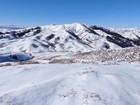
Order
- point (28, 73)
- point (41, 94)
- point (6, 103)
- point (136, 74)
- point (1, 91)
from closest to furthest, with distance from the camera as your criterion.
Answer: point (6, 103) → point (41, 94) → point (1, 91) → point (136, 74) → point (28, 73)

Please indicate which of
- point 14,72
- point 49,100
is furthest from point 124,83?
point 14,72

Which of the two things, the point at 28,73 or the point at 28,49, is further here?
the point at 28,49

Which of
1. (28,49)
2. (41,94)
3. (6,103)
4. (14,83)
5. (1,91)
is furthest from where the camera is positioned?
(28,49)

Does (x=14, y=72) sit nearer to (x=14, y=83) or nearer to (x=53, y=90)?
(x=14, y=83)

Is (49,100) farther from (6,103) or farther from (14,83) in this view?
(14,83)

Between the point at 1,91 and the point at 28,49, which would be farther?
the point at 28,49

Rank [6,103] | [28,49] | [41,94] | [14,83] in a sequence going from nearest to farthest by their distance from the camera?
[6,103] < [41,94] < [14,83] < [28,49]

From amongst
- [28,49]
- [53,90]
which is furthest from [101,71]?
[28,49]

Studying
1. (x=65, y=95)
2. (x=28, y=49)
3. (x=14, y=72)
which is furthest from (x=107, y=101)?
(x=28, y=49)

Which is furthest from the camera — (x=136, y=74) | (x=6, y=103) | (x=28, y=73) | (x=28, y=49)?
(x=28, y=49)
